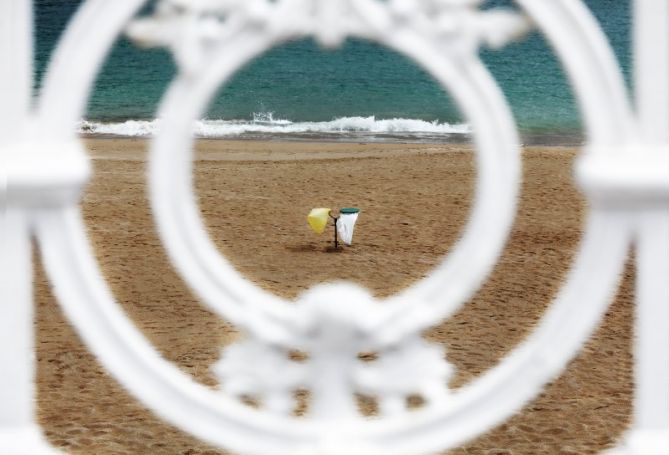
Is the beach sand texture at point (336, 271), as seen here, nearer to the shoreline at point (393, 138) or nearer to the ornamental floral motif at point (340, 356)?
the ornamental floral motif at point (340, 356)

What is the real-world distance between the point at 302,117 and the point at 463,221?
19.4 m

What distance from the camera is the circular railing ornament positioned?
129cm

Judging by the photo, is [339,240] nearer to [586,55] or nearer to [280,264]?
[280,264]

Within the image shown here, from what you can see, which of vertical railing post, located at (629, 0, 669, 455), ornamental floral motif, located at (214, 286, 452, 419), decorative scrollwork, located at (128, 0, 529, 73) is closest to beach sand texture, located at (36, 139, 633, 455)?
vertical railing post, located at (629, 0, 669, 455)

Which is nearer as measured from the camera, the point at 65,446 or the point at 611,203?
the point at 611,203

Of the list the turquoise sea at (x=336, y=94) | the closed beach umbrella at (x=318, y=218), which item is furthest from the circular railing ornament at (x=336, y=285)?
the turquoise sea at (x=336, y=94)

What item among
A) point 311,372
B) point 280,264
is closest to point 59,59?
point 311,372

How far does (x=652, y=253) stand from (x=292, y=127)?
2704cm

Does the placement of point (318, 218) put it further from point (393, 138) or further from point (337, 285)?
point (393, 138)

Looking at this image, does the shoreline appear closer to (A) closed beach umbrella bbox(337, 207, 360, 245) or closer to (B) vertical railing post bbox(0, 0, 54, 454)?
(A) closed beach umbrella bbox(337, 207, 360, 245)

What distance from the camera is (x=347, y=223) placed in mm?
9766

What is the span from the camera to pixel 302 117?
30734 mm

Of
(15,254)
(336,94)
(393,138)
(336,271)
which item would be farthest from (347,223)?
(336,94)

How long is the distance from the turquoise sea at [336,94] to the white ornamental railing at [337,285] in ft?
74.6
